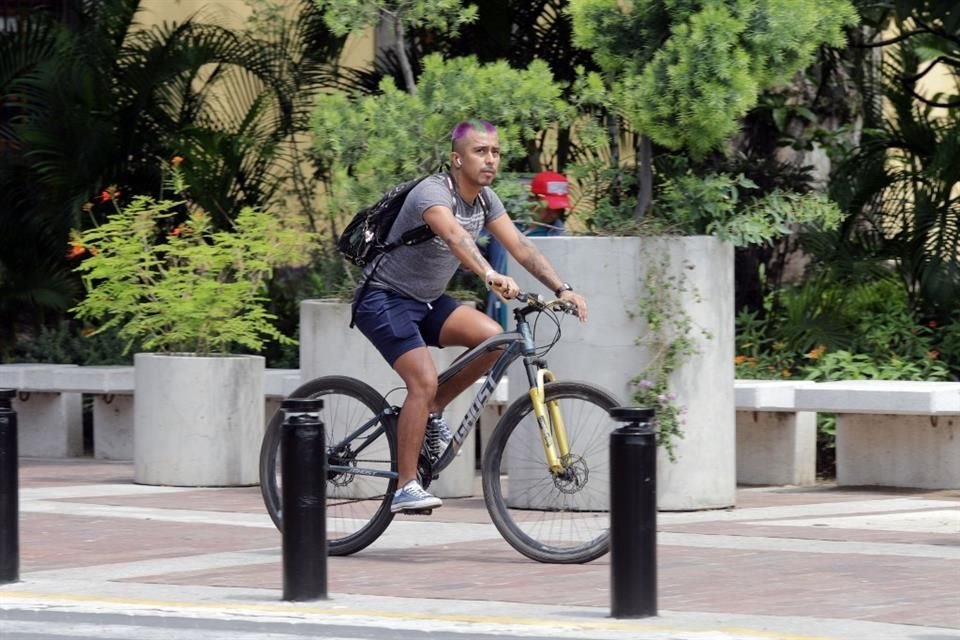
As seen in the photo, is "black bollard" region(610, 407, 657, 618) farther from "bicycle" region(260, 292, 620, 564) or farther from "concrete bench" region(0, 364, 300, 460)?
"concrete bench" region(0, 364, 300, 460)

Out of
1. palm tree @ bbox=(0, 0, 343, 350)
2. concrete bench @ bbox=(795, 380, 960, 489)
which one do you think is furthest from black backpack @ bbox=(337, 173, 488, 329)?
palm tree @ bbox=(0, 0, 343, 350)

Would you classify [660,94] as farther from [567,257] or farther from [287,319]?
[287,319]

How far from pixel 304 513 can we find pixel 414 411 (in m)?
1.40

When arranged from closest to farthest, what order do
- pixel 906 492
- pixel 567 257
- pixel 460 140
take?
pixel 460 140 < pixel 567 257 < pixel 906 492

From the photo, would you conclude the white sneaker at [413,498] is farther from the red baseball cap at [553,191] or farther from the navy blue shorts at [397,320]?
the red baseball cap at [553,191]

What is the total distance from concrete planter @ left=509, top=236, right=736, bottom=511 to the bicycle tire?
164cm

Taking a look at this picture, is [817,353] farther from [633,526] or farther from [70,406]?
[633,526]

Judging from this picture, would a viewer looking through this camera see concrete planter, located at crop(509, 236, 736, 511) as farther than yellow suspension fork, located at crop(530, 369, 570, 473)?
Yes

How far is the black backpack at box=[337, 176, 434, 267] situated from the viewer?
28.0 ft

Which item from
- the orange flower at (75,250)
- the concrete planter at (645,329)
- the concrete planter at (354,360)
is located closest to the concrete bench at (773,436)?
the concrete planter at (645,329)

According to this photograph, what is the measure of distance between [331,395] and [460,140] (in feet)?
4.48

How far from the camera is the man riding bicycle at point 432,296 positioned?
8.43 meters

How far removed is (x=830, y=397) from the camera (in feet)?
37.1

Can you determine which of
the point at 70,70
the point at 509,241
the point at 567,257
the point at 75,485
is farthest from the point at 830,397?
the point at 70,70
